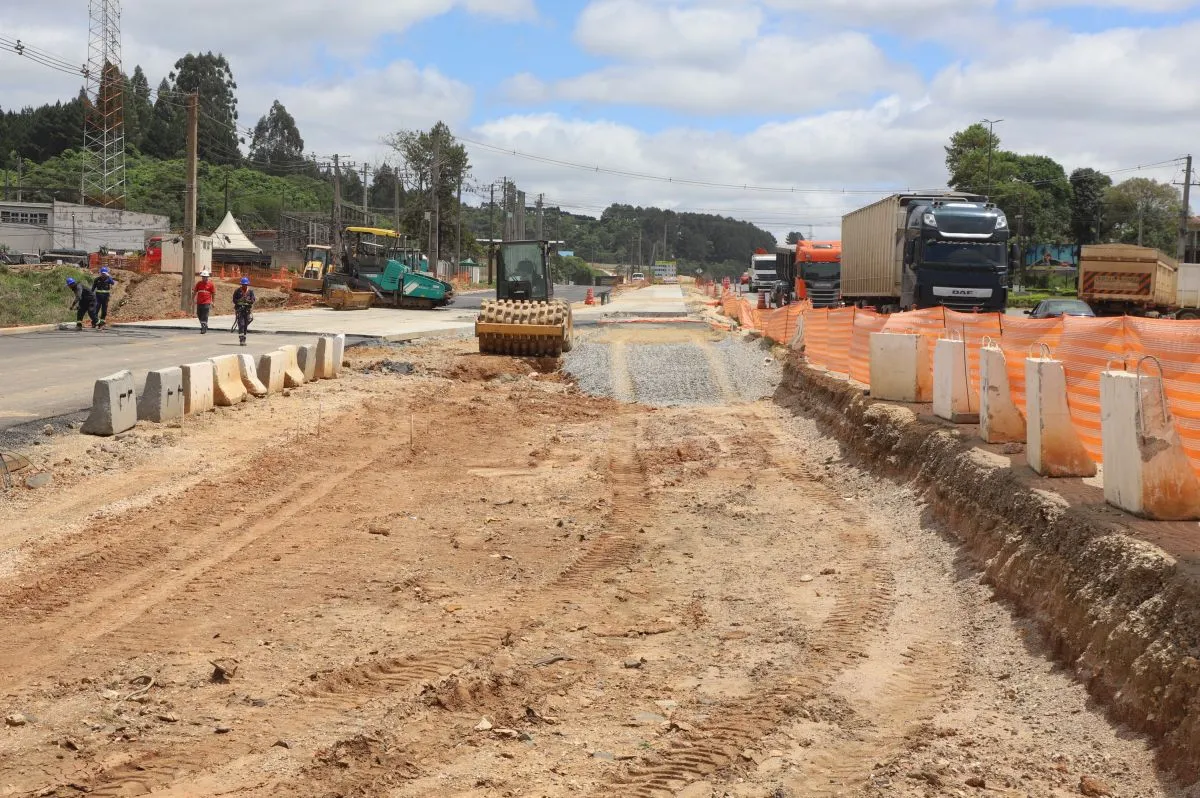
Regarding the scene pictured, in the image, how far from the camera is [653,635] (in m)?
7.61

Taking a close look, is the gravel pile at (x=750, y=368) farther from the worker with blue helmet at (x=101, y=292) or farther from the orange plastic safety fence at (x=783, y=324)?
the worker with blue helmet at (x=101, y=292)

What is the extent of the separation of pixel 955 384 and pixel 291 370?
37.7ft

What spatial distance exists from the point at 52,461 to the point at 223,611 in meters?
5.30

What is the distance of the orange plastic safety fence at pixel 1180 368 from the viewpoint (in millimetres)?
7785

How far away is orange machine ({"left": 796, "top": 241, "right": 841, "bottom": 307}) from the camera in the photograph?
49.9 m

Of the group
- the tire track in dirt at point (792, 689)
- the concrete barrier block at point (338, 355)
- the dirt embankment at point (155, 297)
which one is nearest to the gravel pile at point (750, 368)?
the concrete barrier block at point (338, 355)

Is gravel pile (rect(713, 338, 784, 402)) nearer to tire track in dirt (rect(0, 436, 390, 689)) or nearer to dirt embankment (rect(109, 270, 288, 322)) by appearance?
tire track in dirt (rect(0, 436, 390, 689))

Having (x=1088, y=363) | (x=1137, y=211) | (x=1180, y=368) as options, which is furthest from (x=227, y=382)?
(x=1137, y=211)

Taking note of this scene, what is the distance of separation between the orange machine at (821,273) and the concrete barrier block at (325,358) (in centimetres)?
3097

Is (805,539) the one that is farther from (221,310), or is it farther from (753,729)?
(221,310)

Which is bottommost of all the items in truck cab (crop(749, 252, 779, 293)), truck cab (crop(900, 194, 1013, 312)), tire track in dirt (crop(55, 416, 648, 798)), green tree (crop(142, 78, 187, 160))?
tire track in dirt (crop(55, 416, 648, 798))

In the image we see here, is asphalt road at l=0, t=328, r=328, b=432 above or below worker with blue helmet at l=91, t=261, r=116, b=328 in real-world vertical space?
below

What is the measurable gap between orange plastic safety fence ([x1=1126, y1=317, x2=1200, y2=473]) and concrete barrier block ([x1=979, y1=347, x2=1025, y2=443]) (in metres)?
1.89

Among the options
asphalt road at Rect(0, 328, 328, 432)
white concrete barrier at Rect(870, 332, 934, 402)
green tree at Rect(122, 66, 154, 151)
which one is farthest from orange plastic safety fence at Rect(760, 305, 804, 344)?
green tree at Rect(122, 66, 154, 151)
